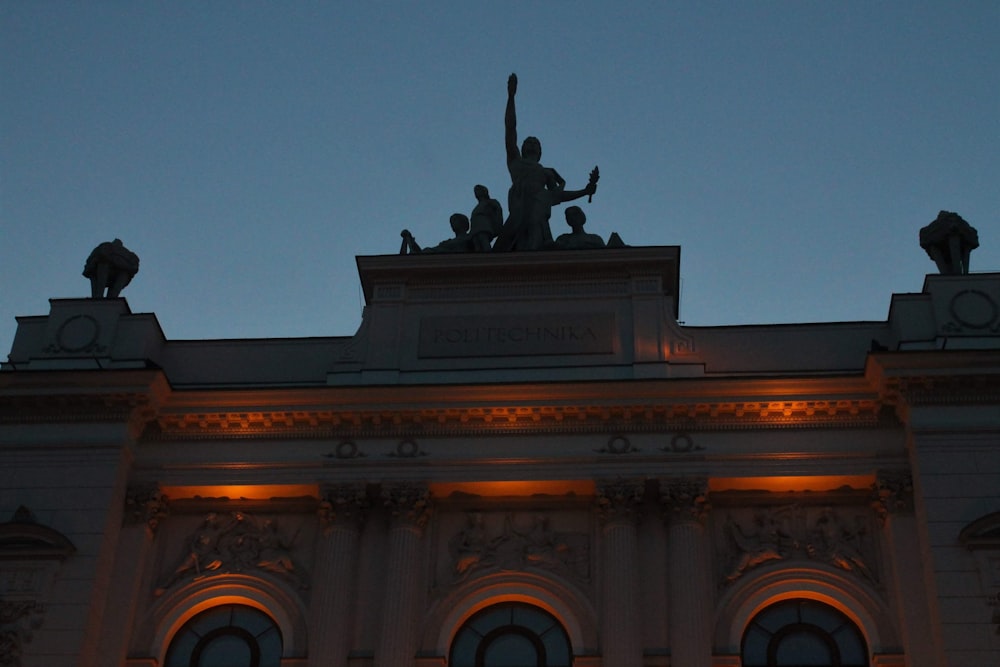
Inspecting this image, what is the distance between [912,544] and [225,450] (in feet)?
37.7

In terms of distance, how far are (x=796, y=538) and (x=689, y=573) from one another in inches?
79.3

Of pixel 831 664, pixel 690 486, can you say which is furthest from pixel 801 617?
pixel 690 486

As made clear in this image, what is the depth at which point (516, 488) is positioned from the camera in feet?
74.9

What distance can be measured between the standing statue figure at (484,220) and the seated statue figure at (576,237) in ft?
4.27

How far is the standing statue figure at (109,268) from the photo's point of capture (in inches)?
1011

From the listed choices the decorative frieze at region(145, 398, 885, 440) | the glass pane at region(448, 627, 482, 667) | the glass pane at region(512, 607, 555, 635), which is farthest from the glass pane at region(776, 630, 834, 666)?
the glass pane at region(448, 627, 482, 667)

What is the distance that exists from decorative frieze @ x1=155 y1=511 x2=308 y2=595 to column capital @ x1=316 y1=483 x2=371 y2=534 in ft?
2.92

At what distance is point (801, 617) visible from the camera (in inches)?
853

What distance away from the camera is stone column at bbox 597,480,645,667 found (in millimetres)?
20938

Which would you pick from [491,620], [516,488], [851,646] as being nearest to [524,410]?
[516,488]

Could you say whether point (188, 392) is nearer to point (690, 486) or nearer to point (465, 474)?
point (465, 474)

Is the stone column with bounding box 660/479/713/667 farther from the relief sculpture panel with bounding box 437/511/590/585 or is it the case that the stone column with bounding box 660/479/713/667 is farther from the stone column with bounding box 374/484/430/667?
the stone column with bounding box 374/484/430/667

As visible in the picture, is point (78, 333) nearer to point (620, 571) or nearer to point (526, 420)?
point (526, 420)

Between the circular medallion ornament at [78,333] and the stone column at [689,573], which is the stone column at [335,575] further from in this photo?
the circular medallion ornament at [78,333]
